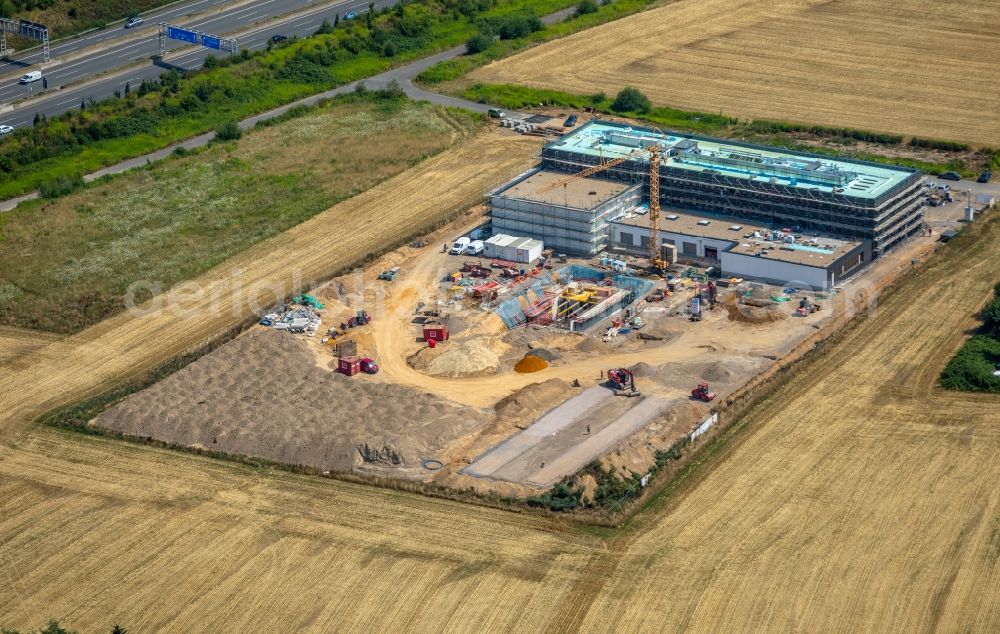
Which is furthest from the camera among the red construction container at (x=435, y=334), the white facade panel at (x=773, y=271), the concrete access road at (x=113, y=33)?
the concrete access road at (x=113, y=33)

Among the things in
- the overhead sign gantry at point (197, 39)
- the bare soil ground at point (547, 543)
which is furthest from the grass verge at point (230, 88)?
the bare soil ground at point (547, 543)

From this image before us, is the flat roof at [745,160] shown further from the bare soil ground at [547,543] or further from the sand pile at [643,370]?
the bare soil ground at [547,543]

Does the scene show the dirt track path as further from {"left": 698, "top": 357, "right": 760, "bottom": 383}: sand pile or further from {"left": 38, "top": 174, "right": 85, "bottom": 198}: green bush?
{"left": 698, "top": 357, "right": 760, "bottom": 383}: sand pile

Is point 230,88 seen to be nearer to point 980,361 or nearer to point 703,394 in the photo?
point 703,394

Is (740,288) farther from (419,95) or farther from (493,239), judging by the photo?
(419,95)

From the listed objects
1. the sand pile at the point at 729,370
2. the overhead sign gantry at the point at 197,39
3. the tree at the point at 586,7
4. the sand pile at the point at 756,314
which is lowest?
the sand pile at the point at 729,370

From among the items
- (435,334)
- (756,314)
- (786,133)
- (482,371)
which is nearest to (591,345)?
(482,371)

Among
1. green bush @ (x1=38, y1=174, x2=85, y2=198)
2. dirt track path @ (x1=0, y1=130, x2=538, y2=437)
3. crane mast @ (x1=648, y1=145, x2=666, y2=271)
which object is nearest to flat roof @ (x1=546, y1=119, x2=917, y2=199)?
crane mast @ (x1=648, y1=145, x2=666, y2=271)

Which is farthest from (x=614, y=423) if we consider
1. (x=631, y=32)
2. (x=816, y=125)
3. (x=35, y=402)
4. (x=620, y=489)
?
(x=631, y=32)
